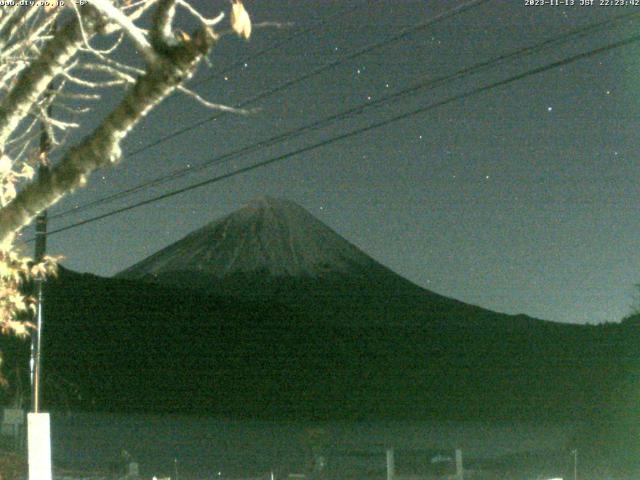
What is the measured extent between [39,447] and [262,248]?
12730 centimetres

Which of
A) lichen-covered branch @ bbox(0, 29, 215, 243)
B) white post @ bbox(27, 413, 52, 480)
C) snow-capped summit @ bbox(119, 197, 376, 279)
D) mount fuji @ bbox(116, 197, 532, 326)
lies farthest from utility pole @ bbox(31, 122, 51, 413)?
snow-capped summit @ bbox(119, 197, 376, 279)

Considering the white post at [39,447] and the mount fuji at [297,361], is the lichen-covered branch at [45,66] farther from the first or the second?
the mount fuji at [297,361]

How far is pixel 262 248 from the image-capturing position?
140 m

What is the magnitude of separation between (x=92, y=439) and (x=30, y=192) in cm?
4250

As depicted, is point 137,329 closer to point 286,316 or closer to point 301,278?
point 286,316

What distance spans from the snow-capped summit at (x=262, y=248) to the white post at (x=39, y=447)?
108 metres

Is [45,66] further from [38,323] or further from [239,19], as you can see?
[38,323]

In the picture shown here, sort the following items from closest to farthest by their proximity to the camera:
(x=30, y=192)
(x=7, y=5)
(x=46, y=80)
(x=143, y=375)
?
1. (x=30, y=192)
2. (x=46, y=80)
3. (x=7, y=5)
4. (x=143, y=375)

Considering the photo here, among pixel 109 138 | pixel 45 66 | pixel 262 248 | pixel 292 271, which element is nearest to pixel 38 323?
pixel 45 66

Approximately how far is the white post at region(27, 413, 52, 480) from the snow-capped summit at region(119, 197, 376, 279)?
108 m

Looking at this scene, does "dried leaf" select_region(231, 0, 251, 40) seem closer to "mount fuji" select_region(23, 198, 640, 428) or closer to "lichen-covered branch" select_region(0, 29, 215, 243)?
"lichen-covered branch" select_region(0, 29, 215, 243)

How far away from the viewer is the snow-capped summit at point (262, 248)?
5094 inches

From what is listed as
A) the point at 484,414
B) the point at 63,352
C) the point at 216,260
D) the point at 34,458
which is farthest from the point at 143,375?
the point at 216,260

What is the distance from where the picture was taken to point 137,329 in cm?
6612
